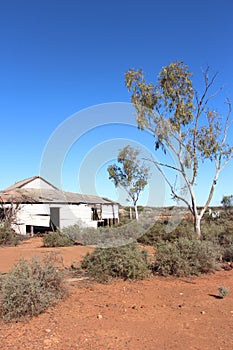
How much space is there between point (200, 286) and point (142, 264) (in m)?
1.39

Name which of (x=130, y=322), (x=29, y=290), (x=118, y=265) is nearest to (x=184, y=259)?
(x=118, y=265)

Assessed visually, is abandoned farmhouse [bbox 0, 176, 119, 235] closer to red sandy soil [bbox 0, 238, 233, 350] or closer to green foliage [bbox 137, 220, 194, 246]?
green foliage [bbox 137, 220, 194, 246]

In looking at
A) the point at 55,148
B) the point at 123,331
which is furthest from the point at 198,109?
the point at 123,331

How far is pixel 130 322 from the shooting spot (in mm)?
4566

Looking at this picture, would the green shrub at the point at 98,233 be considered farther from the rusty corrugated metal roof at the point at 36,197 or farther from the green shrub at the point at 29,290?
the green shrub at the point at 29,290

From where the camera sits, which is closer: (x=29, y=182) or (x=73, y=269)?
(x=73, y=269)

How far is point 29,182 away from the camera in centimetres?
2656

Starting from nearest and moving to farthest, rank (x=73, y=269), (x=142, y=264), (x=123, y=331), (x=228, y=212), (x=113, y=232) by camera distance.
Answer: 1. (x=123, y=331)
2. (x=142, y=264)
3. (x=73, y=269)
4. (x=113, y=232)
5. (x=228, y=212)

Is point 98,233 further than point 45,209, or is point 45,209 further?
point 45,209

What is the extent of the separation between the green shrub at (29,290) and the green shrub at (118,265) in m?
1.75

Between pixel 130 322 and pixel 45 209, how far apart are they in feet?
58.3

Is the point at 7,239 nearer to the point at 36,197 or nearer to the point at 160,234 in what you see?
the point at 36,197

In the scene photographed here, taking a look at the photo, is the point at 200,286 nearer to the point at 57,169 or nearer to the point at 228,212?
the point at 57,169

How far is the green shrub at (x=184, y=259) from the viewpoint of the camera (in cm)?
772
